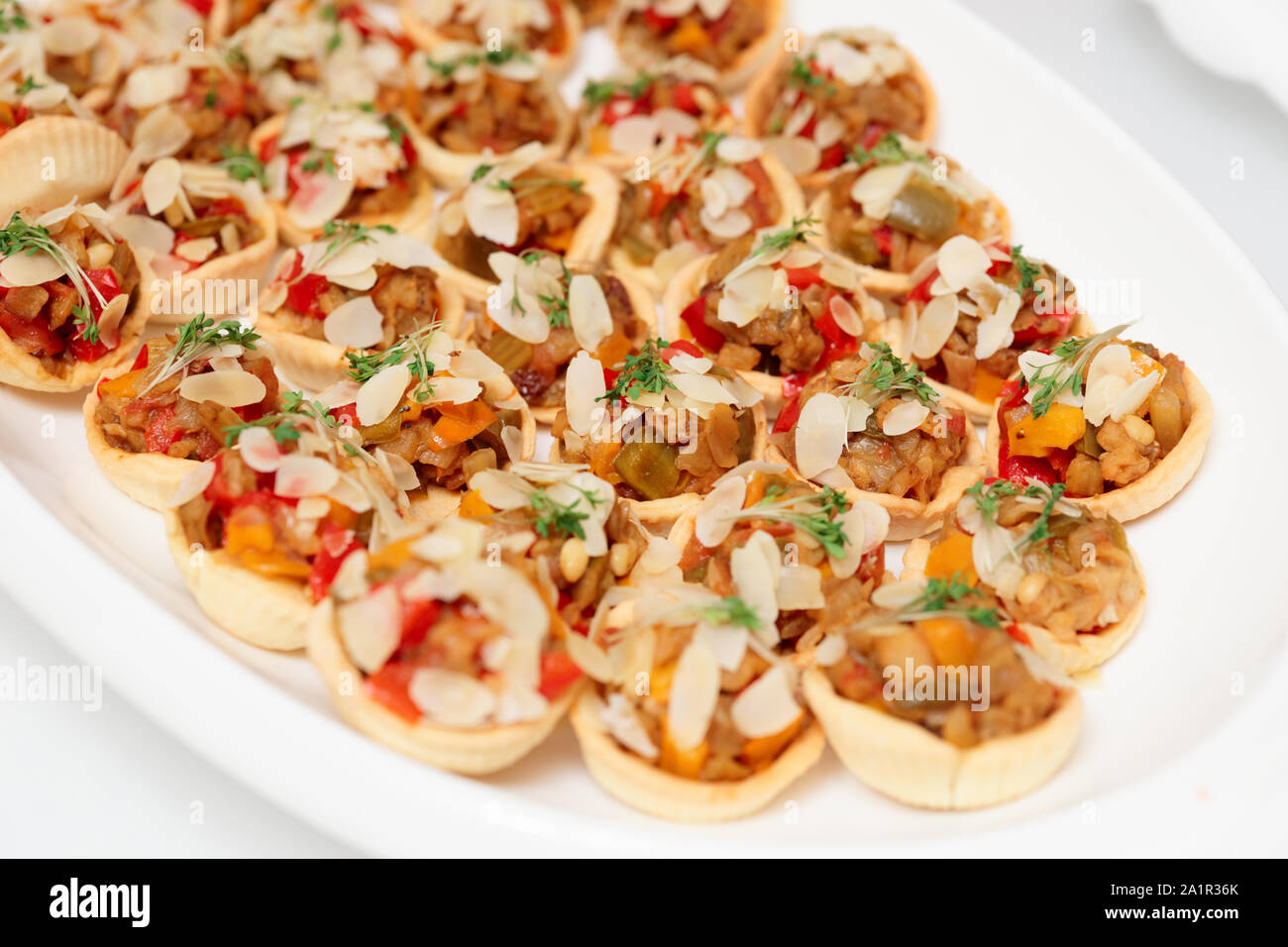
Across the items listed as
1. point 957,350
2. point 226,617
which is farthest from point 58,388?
point 957,350

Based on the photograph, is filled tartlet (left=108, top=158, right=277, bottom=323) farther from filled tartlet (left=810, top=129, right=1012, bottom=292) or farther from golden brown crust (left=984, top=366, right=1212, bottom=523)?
golden brown crust (left=984, top=366, right=1212, bottom=523)

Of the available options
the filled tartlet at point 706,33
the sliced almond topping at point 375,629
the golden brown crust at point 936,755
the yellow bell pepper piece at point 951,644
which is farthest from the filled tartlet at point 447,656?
the filled tartlet at point 706,33

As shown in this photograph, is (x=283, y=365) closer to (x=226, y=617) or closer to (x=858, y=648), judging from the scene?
(x=226, y=617)

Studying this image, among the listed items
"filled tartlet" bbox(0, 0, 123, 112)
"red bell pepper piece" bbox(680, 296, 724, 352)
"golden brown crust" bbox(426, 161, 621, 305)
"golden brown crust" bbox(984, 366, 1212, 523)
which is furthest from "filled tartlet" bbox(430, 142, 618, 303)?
"golden brown crust" bbox(984, 366, 1212, 523)

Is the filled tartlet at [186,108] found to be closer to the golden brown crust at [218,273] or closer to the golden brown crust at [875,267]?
the golden brown crust at [218,273]

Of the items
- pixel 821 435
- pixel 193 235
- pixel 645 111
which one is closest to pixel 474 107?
pixel 645 111

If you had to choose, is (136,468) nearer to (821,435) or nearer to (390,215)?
(390,215)
